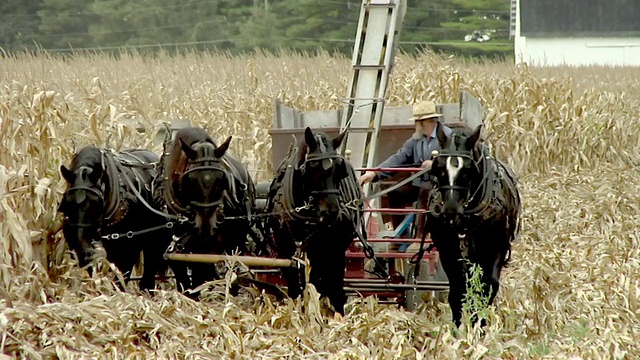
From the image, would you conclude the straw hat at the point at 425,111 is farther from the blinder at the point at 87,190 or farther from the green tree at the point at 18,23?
the green tree at the point at 18,23

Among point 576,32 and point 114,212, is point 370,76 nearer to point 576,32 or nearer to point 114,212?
point 114,212

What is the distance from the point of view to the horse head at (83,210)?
8.54 metres

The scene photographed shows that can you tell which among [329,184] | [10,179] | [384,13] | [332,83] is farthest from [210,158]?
[332,83]

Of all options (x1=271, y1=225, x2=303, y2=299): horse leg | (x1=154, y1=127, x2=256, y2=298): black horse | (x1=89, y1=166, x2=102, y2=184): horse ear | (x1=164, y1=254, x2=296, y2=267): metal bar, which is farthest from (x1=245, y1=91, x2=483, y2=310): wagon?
(x1=89, y1=166, x2=102, y2=184): horse ear

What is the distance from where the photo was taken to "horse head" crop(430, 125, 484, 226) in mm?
8273

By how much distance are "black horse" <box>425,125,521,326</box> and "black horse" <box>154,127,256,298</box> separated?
5.51 feet

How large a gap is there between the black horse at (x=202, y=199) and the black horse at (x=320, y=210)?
39 cm

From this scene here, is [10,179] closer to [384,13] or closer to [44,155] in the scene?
[44,155]

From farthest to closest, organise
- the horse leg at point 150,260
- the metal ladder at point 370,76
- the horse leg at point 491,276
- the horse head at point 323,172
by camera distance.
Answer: the metal ladder at point 370,76, the horse leg at point 150,260, the horse leg at point 491,276, the horse head at point 323,172

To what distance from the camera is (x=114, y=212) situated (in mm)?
8859

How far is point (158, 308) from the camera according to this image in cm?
795

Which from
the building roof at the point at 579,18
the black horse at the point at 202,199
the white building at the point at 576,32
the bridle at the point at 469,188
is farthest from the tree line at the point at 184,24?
the bridle at the point at 469,188

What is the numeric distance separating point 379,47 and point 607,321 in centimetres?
494

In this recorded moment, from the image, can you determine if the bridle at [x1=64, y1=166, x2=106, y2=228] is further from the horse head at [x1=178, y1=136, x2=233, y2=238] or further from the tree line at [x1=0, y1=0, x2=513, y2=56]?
the tree line at [x1=0, y1=0, x2=513, y2=56]
